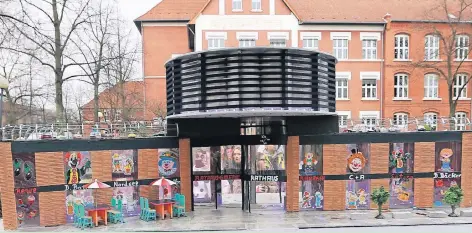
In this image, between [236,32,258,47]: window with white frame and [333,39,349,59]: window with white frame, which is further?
[333,39,349,59]: window with white frame

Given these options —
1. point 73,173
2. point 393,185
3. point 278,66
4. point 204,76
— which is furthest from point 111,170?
point 393,185

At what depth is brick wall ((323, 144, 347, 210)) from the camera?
778 inches

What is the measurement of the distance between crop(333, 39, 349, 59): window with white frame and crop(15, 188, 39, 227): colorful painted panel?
25.8 meters

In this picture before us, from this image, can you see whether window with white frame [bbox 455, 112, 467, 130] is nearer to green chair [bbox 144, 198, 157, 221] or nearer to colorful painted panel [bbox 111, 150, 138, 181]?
green chair [bbox 144, 198, 157, 221]

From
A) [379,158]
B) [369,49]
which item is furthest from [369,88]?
[379,158]

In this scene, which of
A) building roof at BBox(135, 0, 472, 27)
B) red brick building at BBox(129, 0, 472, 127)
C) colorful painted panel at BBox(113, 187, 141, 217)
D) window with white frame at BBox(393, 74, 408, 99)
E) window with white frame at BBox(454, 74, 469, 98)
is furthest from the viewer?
window with white frame at BBox(454, 74, 469, 98)

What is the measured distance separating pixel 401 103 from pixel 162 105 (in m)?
21.4

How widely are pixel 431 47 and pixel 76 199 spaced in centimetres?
3121

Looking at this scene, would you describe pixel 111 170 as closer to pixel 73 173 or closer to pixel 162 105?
pixel 73 173

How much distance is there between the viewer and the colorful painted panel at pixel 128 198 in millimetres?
18969

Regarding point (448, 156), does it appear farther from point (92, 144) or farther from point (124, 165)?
point (92, 144)

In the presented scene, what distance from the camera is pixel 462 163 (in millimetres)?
20141

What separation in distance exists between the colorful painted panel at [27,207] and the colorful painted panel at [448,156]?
65.4 feet

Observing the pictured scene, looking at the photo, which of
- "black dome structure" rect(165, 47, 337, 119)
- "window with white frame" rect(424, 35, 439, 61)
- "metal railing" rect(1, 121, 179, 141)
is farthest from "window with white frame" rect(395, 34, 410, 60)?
"metal railing" rect(1, 121, 179, 141)
